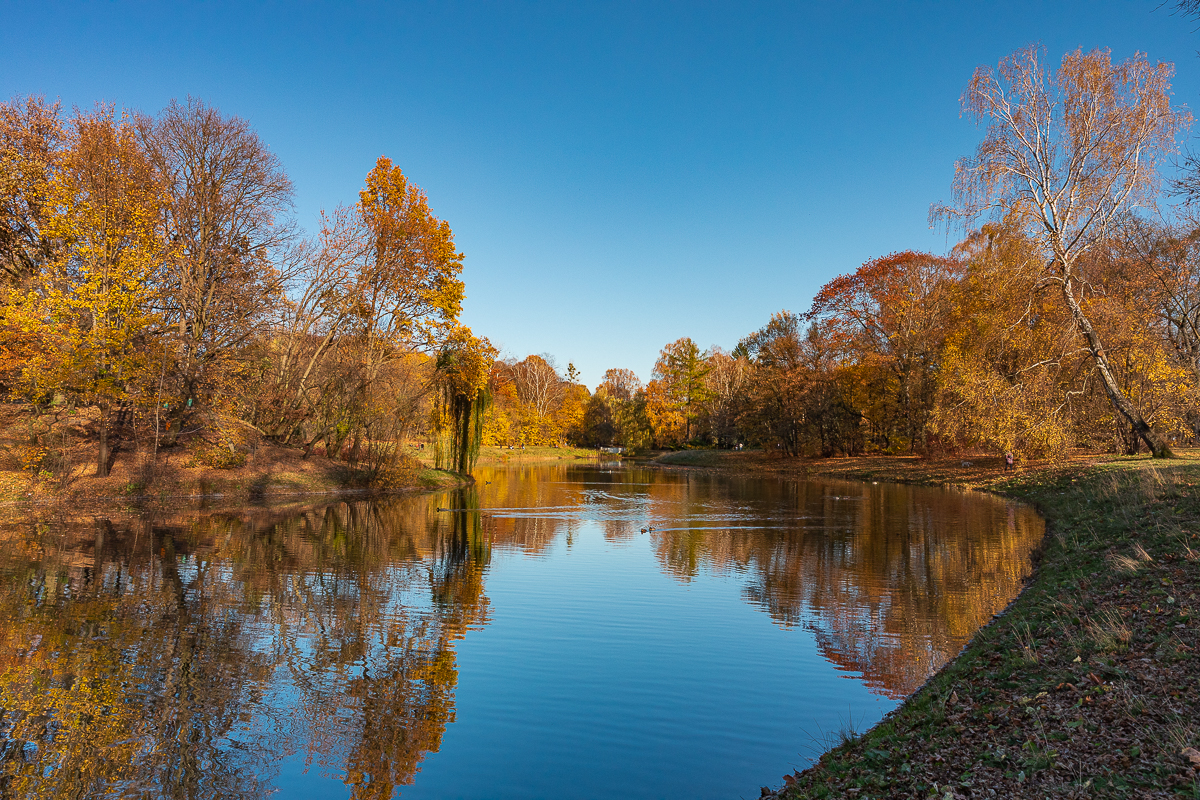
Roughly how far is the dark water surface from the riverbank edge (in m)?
0.66

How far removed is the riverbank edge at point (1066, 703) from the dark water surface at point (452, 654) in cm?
66

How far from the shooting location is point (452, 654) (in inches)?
328

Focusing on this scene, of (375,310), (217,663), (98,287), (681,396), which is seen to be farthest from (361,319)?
(681,396)

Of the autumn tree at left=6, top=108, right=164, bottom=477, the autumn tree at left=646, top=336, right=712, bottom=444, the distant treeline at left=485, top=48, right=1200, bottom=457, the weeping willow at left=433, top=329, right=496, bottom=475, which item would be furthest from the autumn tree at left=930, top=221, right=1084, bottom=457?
the autumn tree at left=646, top=336, right=712, bottom=444

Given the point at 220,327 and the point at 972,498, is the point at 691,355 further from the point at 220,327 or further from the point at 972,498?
the point at 220,327

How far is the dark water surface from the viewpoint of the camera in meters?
5.45

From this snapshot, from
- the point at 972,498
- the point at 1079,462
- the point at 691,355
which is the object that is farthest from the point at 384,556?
the point at 691,355

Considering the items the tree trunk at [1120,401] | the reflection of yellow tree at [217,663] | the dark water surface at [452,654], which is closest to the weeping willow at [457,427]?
the dark water surface at [452,654]

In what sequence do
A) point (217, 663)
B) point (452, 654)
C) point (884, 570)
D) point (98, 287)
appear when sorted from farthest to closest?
point (98, 287)
point (884, 570)
point (452, 654)
point (217, 663)

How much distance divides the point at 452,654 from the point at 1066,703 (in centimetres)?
633

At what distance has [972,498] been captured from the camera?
2661 cm

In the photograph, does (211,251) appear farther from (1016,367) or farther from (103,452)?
(1016,367)

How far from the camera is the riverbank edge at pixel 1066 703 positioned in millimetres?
4234

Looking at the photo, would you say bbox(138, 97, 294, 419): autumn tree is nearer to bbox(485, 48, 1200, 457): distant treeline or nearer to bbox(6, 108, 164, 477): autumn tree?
bbox(6, 108, 164, 477): autumn tree
